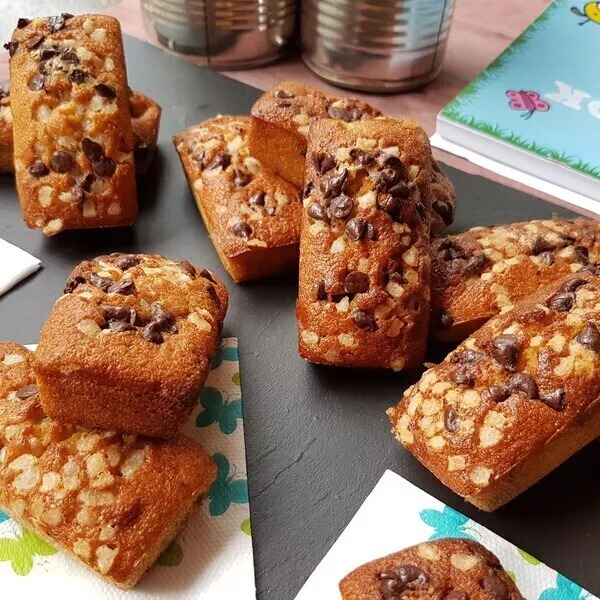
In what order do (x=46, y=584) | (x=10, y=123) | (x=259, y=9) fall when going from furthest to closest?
(x=259, y=9), (x=10, y=123), (x=46, y=584)

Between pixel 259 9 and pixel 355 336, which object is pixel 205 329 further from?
pixel 259 9

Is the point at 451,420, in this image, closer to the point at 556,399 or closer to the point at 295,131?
the point at 556,399

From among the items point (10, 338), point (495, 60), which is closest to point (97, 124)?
point (10, 338)

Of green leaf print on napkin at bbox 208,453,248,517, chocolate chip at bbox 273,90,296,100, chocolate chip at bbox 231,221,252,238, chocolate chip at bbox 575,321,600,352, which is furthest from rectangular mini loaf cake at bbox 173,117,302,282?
chocolate chip at bbox 575,321,600,352

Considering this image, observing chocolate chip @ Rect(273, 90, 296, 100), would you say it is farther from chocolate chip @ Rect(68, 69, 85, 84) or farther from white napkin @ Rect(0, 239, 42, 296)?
white napkin @ Rect(0, 239, 42, 296)

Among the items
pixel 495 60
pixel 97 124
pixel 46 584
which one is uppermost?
pixel 97 124

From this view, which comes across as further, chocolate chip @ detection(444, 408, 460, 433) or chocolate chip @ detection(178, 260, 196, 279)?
chocolate chip @ detection(178, 260, 196, 279)

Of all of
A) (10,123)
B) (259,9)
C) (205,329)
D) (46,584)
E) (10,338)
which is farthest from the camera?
(259,9)

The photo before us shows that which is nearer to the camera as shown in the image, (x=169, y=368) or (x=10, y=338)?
(x=169, y=368)
